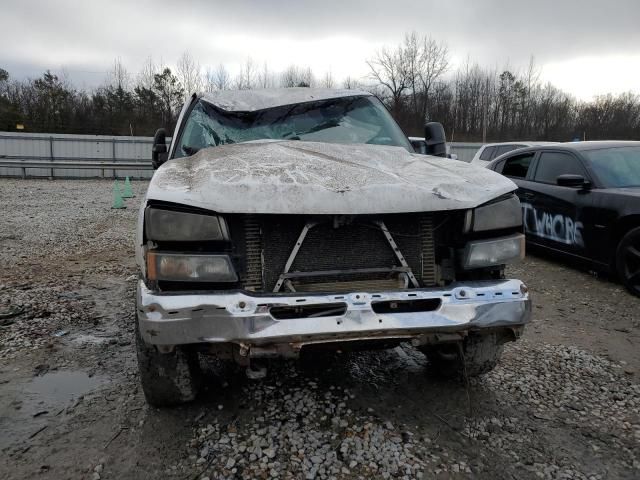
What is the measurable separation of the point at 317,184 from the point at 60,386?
2047mm

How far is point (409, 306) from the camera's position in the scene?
2141 mm

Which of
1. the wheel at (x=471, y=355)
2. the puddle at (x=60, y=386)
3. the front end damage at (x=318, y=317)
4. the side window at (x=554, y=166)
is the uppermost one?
the side window at (x=554, y=166)

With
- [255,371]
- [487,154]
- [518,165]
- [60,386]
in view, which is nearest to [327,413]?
[255,371]

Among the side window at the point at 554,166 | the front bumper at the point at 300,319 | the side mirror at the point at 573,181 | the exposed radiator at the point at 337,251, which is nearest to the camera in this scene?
the front bumper at the point at 300,319

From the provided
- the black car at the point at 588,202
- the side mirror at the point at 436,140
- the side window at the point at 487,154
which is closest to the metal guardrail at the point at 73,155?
the side window at the point at 487,154

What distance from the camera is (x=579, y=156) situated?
5742mm

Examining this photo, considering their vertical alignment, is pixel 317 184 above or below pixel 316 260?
above

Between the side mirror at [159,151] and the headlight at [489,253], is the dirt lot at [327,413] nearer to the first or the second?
the headlight at [489,253]

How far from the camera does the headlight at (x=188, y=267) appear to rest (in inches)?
79.5

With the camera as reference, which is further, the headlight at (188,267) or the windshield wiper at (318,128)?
the windshield wiper at (318,128)

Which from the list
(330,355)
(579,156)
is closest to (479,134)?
(579,156)

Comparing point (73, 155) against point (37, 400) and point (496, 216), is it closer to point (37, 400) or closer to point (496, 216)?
point (37, 400)

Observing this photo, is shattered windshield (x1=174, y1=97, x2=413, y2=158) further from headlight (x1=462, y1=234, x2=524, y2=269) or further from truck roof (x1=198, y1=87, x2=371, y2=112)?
headlight (x1=462, y1=234, x2=524, y2=269)

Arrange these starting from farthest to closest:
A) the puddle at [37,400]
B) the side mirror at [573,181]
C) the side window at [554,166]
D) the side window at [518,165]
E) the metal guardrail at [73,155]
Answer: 1. the metal guardrail at [73,155]
2. the side window at [518,165]
3. the side window at [554,166]
4. the side mirror at [573,181]
5. the puddle at [37,400]
